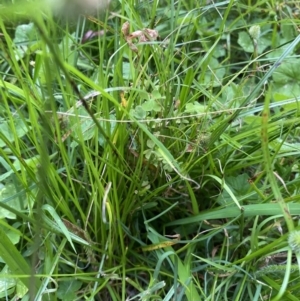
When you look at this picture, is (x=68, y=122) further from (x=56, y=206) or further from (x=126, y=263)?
(x=126, y=263)

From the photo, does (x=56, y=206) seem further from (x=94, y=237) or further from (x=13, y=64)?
(x=13, y=64)

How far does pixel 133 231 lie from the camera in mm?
883

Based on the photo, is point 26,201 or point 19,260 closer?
point 19,260

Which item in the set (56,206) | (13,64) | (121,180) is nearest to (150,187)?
(121,180)

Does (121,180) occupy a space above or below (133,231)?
above

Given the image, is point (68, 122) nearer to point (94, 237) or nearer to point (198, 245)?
point (94, 237)

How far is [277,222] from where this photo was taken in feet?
2.68

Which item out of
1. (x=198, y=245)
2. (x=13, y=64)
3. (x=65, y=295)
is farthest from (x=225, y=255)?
(x=13, y=64)

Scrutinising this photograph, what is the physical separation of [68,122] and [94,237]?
9.1 inches

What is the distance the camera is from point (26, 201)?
88cm

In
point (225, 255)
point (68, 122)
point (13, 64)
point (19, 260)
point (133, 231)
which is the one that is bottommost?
point (225, 255)

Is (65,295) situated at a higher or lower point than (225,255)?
higher

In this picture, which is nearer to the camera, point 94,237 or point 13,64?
point 13,64

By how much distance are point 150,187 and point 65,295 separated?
25 centimetres
